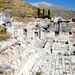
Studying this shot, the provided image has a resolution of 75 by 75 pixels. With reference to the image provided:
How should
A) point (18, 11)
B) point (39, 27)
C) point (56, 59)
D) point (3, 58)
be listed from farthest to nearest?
1. point (18, 11)
2. point (39, 27)
3. point (56, 59)
4. point (3, 58)

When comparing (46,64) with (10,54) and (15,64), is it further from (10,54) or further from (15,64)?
(15,64)

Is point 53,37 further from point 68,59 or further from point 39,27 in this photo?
point 68,59

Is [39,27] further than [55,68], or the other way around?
[39,27]

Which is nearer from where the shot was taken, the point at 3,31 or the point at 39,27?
the point at 3,31

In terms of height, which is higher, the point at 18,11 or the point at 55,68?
the point at 18,11

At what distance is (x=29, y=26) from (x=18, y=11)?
73.9ft

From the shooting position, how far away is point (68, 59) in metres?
21.9

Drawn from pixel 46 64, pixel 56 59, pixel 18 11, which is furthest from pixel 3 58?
pixel 18 11

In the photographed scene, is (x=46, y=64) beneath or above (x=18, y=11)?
beneath

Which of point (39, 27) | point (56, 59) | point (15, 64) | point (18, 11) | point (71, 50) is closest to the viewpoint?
point (15, 64)

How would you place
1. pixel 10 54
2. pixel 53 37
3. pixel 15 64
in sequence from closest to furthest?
pixel 15 64 < pixel 10 54 < pixel 53 37

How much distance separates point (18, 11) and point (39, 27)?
77.3ft

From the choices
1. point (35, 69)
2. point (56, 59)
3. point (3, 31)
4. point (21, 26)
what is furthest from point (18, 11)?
point (35, 69)

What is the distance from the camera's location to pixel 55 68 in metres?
18.3
